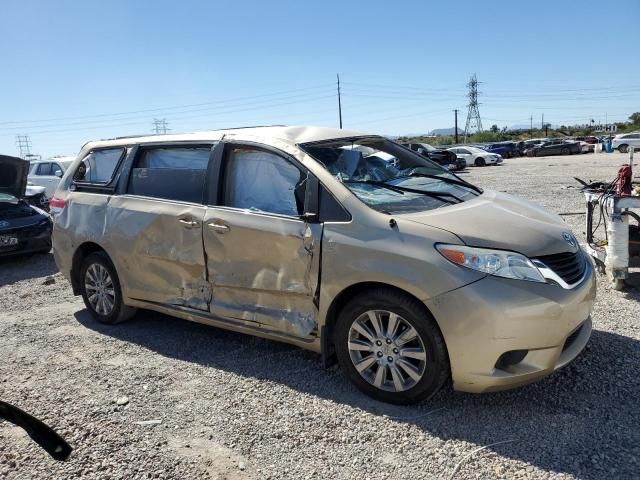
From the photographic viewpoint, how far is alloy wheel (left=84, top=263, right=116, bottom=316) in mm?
5141

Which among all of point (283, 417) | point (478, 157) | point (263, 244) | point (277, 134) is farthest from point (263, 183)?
point (478, 157)

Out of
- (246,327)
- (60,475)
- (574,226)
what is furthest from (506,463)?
(574,226)

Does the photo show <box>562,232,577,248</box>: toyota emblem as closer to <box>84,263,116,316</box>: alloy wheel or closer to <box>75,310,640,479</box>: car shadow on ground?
<box>75,310,640,479</box>: car shadow on ground

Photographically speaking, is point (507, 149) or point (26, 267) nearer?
point (26, 267)

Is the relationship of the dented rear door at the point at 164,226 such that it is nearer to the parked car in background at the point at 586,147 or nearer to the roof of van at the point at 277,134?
the roof of van at the point at 277,134

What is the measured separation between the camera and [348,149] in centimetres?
428

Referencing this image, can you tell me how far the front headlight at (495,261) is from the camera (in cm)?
318

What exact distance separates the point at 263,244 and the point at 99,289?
87.3 inches

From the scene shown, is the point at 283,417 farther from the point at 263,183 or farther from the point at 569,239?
the point at 569,239

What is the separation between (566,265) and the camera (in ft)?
11.4

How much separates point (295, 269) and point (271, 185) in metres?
0.72

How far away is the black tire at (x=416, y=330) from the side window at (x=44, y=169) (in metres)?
15.6

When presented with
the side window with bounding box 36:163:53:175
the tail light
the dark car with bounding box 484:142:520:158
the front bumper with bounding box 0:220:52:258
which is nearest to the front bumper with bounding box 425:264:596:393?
the tail light

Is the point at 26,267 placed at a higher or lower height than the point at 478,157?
lower
